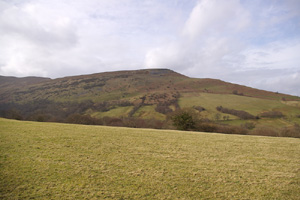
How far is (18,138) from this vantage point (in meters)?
13.6

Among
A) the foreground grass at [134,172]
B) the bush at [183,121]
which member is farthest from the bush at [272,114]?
the foreground grass at [134,172]

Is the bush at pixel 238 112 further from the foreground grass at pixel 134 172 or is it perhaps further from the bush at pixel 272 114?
the foreground grass at pixel 134 172

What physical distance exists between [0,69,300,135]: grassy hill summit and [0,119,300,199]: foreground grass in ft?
115

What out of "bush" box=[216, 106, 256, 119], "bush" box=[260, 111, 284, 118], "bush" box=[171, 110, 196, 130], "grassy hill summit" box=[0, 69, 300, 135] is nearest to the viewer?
"bush" box=[171, 110, 196, 130]

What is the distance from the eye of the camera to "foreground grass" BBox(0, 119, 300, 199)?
279 inches

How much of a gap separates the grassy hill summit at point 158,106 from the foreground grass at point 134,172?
35.0 metres

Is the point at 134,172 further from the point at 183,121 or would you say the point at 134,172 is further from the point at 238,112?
the point at 238,112

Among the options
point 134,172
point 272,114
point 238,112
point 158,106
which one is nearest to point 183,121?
point 134,172

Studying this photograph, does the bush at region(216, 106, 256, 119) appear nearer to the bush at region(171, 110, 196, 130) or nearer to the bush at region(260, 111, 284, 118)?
the bush at region(260, 111, 284, 118)

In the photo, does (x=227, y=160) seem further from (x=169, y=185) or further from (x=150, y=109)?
(x=150, y=109)

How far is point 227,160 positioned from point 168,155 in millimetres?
4020

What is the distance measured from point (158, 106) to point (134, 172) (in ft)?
327

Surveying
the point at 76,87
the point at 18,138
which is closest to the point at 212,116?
the point at 18,138

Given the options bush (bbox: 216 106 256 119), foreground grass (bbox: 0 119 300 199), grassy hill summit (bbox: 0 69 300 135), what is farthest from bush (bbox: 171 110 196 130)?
bush (bbox: 216 106 256 119)
